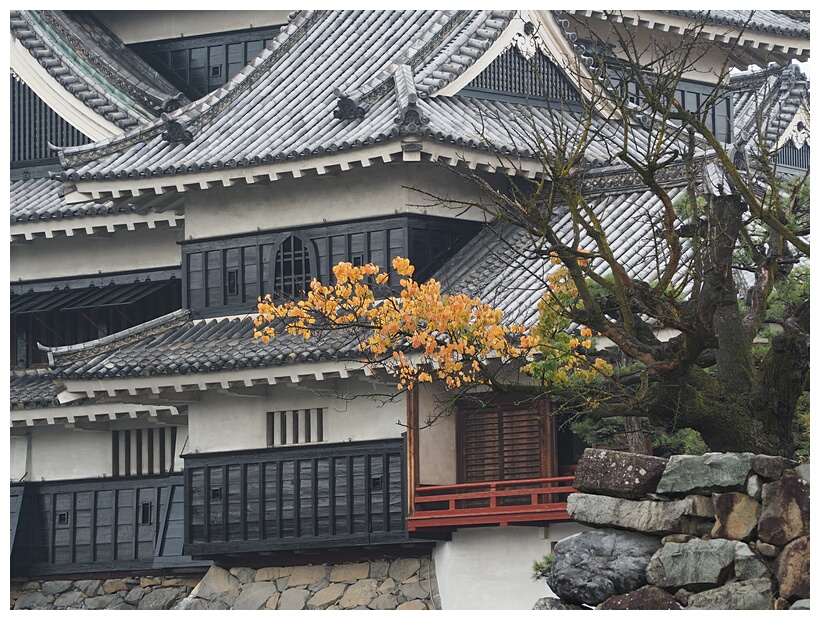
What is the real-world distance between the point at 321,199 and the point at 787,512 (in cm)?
1386

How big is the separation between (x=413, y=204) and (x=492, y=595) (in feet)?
19.9

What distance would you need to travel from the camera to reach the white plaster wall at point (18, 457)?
3105cm

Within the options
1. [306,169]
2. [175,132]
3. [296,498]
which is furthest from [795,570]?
[175,132]

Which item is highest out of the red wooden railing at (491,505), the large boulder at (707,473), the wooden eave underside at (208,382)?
the wooden eave underside at (208,382)

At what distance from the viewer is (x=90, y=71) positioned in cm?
3281

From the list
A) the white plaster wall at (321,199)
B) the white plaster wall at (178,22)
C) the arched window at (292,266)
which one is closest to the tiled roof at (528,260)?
the white plaster wall at (321,199)

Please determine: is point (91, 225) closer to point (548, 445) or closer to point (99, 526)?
point (99, 526)

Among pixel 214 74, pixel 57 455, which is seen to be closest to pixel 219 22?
pixel 214 74

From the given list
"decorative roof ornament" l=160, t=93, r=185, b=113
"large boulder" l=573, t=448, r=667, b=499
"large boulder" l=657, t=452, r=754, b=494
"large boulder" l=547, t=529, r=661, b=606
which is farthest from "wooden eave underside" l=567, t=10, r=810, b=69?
"large boulder" l=547, t=529, r=661, b=606

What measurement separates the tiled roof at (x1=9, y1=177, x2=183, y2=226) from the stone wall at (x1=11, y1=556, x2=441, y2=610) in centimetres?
619

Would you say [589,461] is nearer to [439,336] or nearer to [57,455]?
[439,336]

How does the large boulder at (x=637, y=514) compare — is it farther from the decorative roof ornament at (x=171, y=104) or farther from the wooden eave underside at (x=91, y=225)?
the decorative roof ornament at (x=171, y=104)

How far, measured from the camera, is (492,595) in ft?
85.5

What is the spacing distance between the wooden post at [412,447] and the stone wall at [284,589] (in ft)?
4.05
